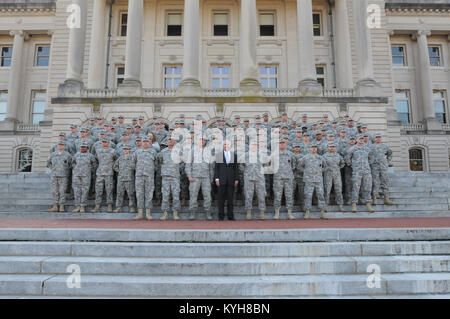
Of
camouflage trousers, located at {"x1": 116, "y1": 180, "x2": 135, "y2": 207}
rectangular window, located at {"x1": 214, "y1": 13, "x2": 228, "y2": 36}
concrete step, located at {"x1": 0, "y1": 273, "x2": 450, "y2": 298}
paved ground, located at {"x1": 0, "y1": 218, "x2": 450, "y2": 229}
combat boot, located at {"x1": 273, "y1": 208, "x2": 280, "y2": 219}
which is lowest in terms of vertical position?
concrete step, located at {"x1": 0, "y1": 273, "x2": 450, "y2": 298}

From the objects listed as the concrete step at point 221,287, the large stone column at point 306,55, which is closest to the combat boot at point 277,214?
the concrete step at point 221,287

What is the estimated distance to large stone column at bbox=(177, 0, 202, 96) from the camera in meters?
18.3

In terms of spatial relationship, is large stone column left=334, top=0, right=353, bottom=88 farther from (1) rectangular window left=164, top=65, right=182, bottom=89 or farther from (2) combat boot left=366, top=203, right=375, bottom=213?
(2) combat boot left=366, top=203, right=375, bottom=213

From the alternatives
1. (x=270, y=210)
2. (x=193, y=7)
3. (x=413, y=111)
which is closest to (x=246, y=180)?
(x=270, y=210)

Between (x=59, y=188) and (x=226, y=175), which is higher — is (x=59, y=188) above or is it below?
below

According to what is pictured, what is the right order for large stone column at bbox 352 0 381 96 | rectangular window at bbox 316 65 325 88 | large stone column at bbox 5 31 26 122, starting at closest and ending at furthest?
1. large stone column at bbox 352 0 381 96
2. rectangular window at bbox 316 65 325 88
3. large stone column at bbox 5 31 26 122

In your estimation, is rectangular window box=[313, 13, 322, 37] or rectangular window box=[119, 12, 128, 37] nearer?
rectangular window box=[119, 12, 128, 37]

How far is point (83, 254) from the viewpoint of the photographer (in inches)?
194

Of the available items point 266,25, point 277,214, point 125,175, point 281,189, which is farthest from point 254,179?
point 266,25

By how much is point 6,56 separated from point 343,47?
105ft

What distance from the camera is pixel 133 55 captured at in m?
18.8

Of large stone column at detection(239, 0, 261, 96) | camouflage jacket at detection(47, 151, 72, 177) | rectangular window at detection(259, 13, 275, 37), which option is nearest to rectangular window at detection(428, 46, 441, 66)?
rectangular window at detection(259, 13, 275, 37)

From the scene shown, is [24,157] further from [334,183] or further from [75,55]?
[334,183]

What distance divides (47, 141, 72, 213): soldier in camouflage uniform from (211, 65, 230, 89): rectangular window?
16044 millimetres
